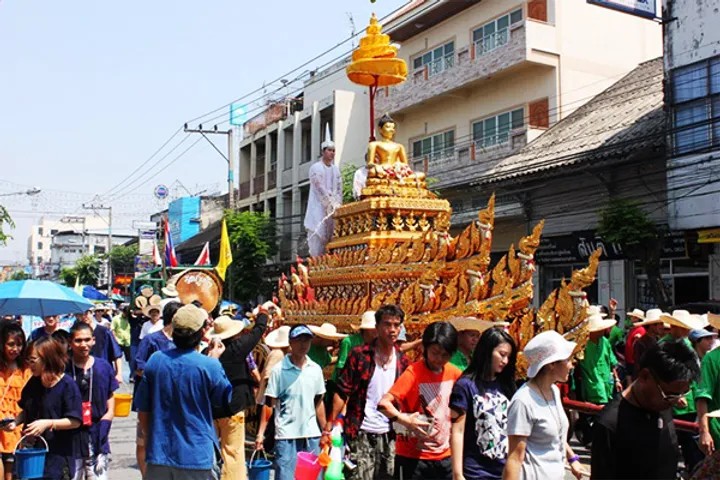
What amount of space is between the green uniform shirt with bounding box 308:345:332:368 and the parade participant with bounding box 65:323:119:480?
106 inches

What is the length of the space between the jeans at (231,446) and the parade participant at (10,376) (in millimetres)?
1525

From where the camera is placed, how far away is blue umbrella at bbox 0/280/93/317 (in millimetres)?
8328

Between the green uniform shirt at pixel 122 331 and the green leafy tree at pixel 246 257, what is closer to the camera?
the green uniform shirt at pixel 122 331

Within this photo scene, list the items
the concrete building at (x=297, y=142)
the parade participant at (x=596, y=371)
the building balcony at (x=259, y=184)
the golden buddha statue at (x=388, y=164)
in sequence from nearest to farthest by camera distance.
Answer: the parade participant at (x=596, y=371), the golden buddha statue at (x=388, y=164), the concrete building at (x=297, y=142), the building balcony at (x=259, y=184)

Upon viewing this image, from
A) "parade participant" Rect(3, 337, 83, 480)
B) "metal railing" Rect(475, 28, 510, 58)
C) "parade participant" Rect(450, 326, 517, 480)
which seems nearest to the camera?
"parade participant" Rect(450, 326, 517, 480)

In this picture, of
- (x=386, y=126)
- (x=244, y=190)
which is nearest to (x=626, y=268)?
(x=386, y=126)

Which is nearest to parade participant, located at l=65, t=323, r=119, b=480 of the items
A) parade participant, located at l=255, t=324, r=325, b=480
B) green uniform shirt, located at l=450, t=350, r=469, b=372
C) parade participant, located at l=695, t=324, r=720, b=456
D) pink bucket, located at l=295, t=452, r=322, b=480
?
parade participant, located at l=255, t=324, r=325, b=480

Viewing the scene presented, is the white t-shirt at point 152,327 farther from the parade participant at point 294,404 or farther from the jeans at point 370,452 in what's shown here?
the jeans at point 370,452

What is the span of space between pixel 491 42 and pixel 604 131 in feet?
17.6

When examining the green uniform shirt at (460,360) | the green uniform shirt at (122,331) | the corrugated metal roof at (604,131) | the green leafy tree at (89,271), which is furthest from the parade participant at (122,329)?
the green leafy tree at (89,271)

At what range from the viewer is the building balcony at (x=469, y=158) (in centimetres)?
2298

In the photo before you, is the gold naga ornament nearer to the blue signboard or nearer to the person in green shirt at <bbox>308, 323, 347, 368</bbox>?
the person in green shirt at <bbox>308, 323, 347, 368</bbox>

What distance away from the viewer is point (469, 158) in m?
24.4

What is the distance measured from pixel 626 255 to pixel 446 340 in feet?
47.0
